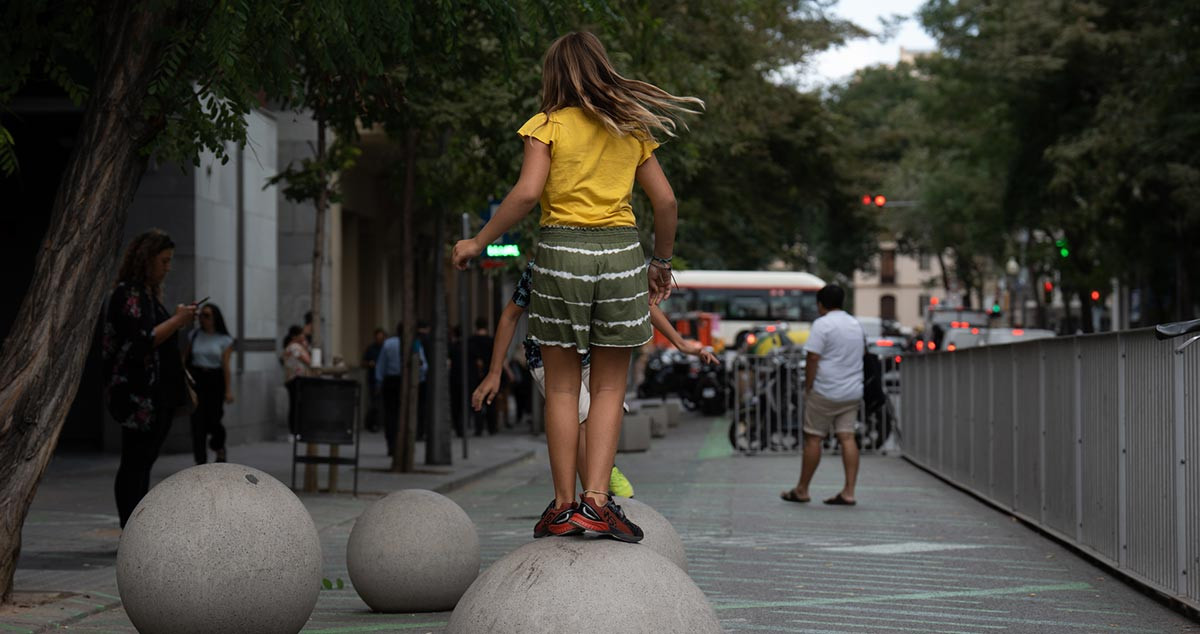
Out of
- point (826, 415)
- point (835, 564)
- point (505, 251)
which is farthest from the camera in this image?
point (505, 251)

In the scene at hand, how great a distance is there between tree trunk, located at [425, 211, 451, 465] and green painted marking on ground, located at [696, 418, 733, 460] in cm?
448

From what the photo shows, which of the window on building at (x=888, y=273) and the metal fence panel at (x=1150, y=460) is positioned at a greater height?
the window on building at (x=888, y=273)

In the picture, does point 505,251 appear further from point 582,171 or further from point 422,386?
point 582,171

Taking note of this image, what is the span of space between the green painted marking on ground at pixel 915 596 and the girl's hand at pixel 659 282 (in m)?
2.22

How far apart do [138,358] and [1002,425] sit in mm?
7301

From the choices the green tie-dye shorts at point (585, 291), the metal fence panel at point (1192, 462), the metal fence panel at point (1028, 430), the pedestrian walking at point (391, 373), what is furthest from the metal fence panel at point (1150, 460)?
the pedestrian walking at point (391, 373)

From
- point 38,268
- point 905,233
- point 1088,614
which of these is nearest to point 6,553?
point 38,268

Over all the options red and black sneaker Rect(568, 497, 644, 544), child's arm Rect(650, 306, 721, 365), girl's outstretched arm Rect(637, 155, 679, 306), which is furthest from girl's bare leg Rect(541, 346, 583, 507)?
child's arm Rect(650, 306, 721, 365)

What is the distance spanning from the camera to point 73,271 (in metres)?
8.54

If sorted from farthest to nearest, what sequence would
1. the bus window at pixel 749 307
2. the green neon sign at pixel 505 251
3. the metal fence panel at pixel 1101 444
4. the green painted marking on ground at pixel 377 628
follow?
1. the bus window at pixel 749 307
2. the green neon sign at pixel 505 251
3. the metal fence panel at pixel 1101 444
4. the green painted marking on ground at pixel 377 628

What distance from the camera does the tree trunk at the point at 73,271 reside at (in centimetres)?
827

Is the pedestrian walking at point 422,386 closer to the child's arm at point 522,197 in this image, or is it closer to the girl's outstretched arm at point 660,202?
the girl's outstretched arm at point 660,202

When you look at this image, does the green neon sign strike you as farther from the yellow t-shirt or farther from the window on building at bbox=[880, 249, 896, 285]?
the window on building at bbox=[880, 249, 896, 285]

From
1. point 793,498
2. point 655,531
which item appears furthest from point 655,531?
point 793,498
